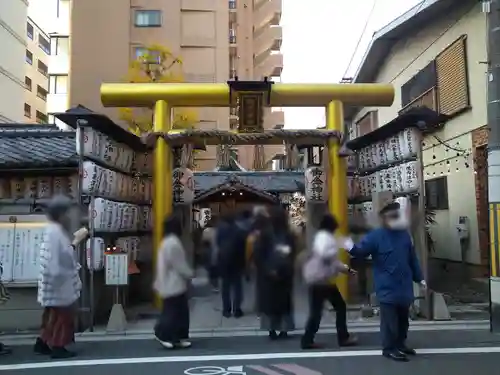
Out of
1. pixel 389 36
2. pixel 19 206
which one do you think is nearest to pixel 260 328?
pixel 19 206

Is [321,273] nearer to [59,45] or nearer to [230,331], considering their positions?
[230,331]

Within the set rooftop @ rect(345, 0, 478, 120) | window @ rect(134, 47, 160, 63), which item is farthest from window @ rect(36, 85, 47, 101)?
rooftop @ rect(345, 0, 478, 120)

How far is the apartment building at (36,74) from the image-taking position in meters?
41.8

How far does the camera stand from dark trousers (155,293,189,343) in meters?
7.31

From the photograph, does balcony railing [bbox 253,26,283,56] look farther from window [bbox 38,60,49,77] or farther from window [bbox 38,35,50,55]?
window [bbox 38,60,49,77]

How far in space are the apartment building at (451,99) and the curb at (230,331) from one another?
3471mm

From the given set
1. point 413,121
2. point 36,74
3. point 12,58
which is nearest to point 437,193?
point 413,121

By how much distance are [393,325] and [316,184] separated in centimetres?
524

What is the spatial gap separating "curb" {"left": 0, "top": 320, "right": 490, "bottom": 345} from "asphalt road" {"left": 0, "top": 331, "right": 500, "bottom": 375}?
1.31 ft

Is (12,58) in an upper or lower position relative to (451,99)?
upper

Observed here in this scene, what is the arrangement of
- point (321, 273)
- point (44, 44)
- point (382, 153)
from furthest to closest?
point (44, 44) < point (382, 153) < point (321, 273)

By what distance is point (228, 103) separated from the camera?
10859 mm

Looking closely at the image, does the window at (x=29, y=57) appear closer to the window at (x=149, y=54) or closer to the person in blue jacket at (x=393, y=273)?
the window at (x=149, y=54)

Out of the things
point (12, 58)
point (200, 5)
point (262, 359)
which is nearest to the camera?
point (262, 359)
